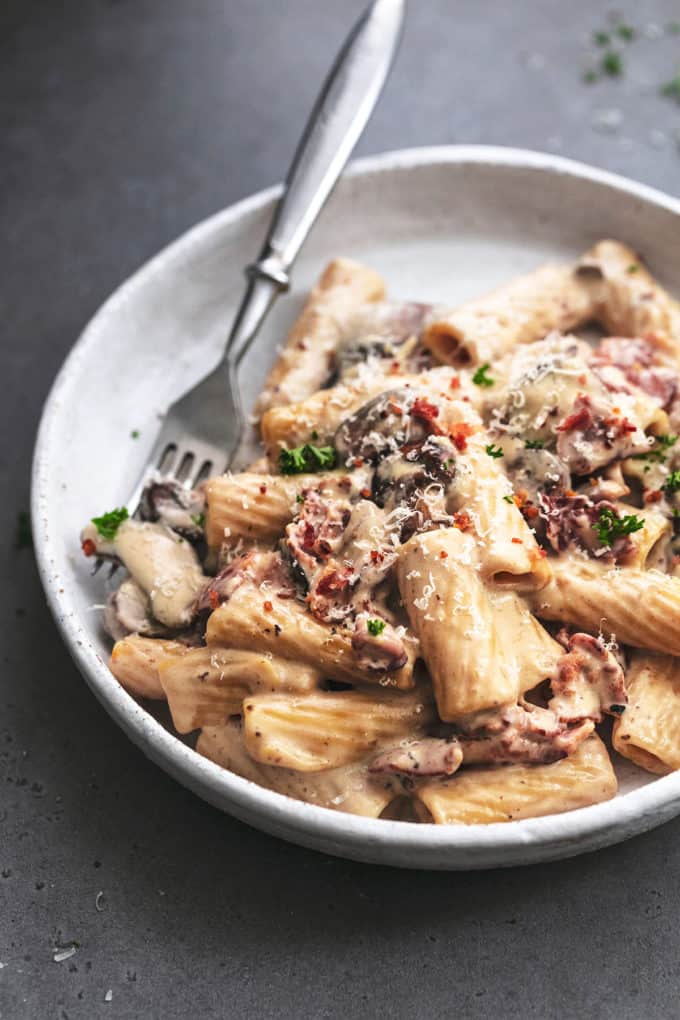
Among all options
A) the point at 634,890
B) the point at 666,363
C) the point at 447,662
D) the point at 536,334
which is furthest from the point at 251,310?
the point at 634,890

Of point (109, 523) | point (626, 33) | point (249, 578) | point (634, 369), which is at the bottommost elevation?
point (109, 523)

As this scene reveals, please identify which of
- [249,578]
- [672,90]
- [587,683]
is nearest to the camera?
[587,683]

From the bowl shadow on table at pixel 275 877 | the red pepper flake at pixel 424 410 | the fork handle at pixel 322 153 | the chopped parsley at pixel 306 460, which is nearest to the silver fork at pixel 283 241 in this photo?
the fork handle at pixel 322 153

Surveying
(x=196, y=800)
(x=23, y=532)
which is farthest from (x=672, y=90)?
(x=196, y=800)

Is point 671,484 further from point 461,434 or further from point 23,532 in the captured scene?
point 23,532

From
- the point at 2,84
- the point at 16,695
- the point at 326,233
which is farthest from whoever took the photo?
the point at 2,84

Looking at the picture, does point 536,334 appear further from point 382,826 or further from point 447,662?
point 382,826

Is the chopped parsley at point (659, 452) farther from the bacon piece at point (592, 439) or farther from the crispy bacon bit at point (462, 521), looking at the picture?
the crispy bacon bit at point (462, 521)
